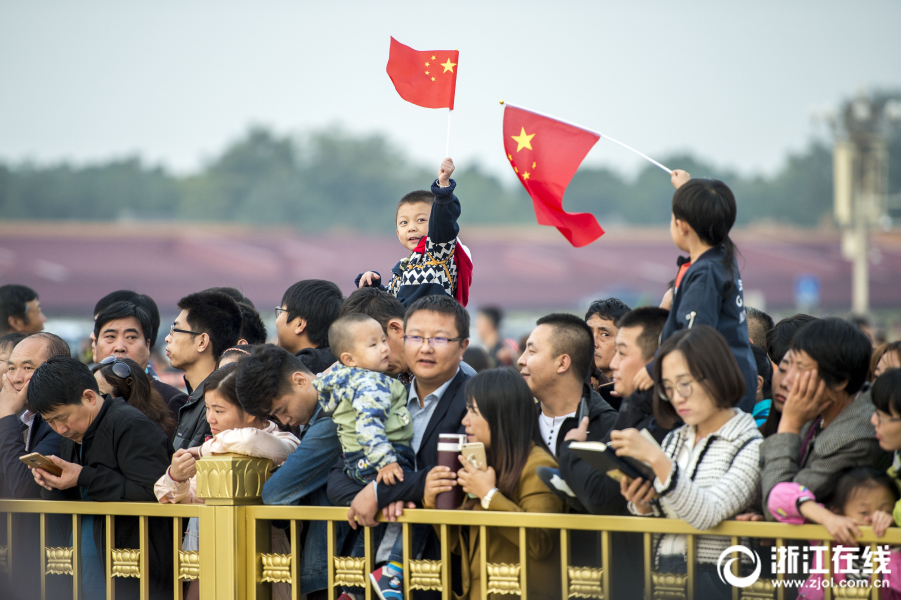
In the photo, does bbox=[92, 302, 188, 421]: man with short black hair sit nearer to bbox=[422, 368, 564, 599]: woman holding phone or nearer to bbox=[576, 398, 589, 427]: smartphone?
bbox=[422, 368, 564, 599]: woman holding phone

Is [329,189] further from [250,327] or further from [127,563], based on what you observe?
[127,563]

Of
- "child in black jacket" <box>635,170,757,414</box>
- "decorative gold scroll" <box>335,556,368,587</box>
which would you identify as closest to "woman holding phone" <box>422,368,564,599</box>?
"decorative gold scroll" <box>335,556,368,587</box>

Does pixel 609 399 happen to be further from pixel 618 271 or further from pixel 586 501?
pixel 618 271

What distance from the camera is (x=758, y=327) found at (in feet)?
14.6

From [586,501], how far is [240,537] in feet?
4.12

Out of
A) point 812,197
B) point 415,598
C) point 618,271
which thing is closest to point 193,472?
point 415,598

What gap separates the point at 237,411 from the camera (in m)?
3.62

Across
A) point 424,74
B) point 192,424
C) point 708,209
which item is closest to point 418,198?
point 424,74

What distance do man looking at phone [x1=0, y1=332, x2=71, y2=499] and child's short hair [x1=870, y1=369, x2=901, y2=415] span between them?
3.23m

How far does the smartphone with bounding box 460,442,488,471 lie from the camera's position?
2949 millimetres

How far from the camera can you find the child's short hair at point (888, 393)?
8.36 ft

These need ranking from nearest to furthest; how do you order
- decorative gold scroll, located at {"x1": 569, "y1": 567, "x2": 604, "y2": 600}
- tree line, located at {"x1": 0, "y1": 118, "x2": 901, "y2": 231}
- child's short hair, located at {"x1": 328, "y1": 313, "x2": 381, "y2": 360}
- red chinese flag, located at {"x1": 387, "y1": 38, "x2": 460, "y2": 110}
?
decorative gold scroll, located at {"x1": 569, "y1": 567, "x2": 604, "y2": 600}
child's short hair, located at {"x1": 328, "y1": 313, "x2": 381, "y2": 360}
red chinese flag, located at {"x1": 387, "y1": 38, "x2": 460, "y2": 110}
tree line, located at {"x1": 0, "y1": 118, "x2": 901, "y2": 231}

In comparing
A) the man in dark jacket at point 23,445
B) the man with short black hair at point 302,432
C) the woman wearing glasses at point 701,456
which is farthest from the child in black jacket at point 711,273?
the man in dark jacket at point 23,445
